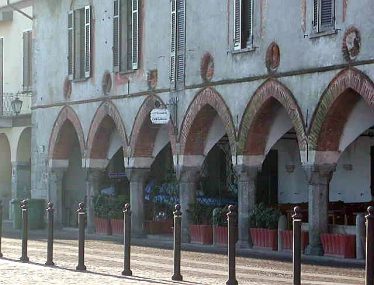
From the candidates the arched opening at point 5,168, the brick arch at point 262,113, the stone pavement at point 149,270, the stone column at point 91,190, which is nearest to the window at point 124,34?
the stone column at point 91,190

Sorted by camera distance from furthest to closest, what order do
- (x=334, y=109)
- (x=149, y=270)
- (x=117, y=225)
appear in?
(x=117, y=225) → (x=334, y=109) → (x=149, y=270)

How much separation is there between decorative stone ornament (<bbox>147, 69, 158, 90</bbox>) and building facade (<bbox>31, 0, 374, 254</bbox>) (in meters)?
0.03

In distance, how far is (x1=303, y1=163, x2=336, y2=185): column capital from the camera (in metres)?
27.0

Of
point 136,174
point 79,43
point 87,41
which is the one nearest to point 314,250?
point 136,174

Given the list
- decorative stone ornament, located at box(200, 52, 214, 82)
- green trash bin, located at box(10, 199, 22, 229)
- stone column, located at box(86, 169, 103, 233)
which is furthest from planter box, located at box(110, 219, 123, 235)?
decorative stone ornament, located at box(200, 52, 214, 82)

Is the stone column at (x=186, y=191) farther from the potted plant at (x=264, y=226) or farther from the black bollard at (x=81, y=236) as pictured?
the black bollard at (x=81, y=236)

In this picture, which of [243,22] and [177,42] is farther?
[177,42]

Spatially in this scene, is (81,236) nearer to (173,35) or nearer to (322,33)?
(322,33)

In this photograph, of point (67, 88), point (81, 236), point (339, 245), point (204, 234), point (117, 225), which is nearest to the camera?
point (81, 236)

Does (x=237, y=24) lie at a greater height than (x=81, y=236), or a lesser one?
greater

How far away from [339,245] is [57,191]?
15466 mm

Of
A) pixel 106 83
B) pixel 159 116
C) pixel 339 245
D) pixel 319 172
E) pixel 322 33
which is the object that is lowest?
pixel 339 245

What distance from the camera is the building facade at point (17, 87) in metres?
42.5

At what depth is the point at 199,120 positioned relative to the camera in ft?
105
